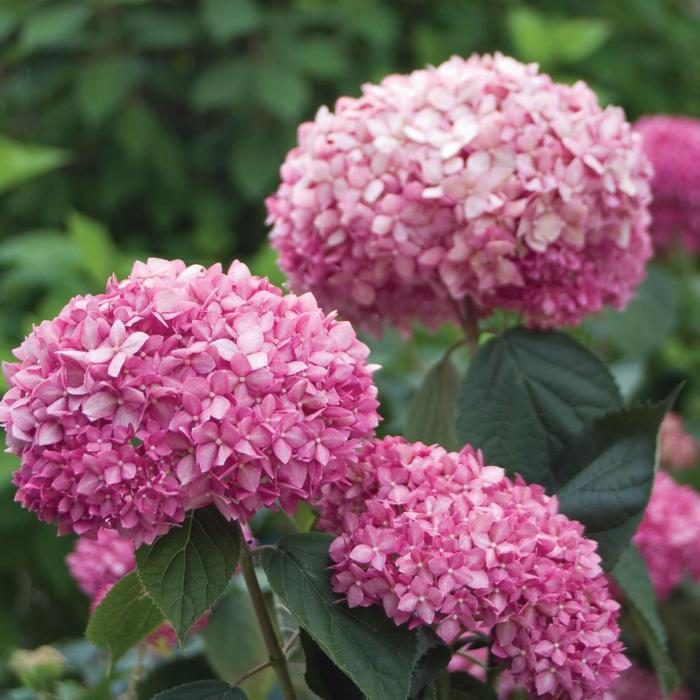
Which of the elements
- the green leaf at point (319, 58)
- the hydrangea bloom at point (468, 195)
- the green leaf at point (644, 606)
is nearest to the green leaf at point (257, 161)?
the green leaf at point (319, 58)

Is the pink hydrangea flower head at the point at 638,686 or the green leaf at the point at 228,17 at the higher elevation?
the green leaf at the point at 228,17

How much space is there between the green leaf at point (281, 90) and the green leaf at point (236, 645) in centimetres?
140

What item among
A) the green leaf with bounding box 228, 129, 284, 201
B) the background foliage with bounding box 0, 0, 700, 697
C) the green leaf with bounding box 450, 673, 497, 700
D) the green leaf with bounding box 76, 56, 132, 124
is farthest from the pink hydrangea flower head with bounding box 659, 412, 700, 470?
the green leaf with bounding box 76, 56, 132, 124

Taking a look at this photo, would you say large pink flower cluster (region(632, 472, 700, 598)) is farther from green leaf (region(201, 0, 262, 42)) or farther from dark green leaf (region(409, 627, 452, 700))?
green leaf (region(201, 0, 262, 42))

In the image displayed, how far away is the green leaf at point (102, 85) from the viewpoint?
Answer: 2.42 metres

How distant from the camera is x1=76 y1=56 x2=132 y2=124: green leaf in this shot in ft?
7.93

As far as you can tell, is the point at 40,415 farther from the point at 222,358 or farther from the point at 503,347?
the point at 503,347

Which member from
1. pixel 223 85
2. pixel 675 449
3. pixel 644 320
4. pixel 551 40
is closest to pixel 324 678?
pixel 675 449

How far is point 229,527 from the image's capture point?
2.37 feet

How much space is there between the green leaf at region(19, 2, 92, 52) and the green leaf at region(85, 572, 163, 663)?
1.63 m

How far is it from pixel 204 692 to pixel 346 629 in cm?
10

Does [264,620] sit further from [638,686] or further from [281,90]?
[281,90]

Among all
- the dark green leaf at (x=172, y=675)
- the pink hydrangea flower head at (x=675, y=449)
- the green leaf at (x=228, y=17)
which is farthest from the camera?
the green leaf at (x=228, y=17)

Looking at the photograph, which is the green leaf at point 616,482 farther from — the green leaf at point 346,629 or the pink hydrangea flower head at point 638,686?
the pink hydrangea flower head at point 638,686
